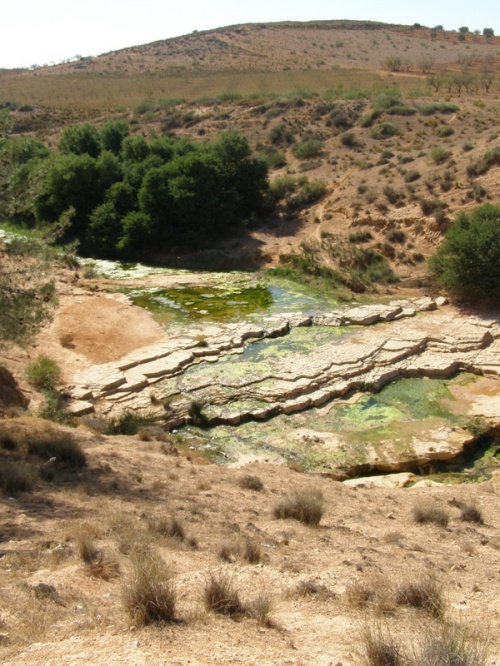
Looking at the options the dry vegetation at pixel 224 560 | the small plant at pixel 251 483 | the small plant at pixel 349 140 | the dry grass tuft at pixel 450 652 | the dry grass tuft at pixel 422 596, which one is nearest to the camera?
the dry grass tuft at pixel 450 652

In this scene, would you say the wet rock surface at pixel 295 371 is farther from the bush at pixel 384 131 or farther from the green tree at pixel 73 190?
the bush at pixel 384 131

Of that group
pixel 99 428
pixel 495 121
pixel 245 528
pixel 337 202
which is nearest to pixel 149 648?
pixel 245 528

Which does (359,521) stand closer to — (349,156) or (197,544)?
(197,544)

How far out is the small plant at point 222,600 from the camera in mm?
5117

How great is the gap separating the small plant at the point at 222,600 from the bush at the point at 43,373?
10.2 metres

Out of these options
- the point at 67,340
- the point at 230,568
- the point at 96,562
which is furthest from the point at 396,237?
the point at 96,562

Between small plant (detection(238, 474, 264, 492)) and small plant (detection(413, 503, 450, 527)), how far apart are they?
252 centimetres

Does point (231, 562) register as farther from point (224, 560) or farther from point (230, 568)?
point (230, 568)

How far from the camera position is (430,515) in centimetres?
879

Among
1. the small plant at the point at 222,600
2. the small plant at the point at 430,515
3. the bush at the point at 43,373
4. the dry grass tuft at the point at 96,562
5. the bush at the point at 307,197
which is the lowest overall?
the small plant at the point at 430,515

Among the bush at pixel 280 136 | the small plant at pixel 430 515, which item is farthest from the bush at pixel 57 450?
the bush at pixel 280 136

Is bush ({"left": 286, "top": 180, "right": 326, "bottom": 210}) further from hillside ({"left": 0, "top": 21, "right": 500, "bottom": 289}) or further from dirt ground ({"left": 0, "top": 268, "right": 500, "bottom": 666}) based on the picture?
dirt ground ({"left": 0, "top": 268, "right": 500, "bottom": 666})

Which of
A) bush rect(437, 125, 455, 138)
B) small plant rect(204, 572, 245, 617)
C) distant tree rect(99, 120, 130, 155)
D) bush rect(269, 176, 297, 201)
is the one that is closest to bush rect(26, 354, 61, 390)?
small plant rect(204, 572, 245, 617)

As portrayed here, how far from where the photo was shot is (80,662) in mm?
4203
